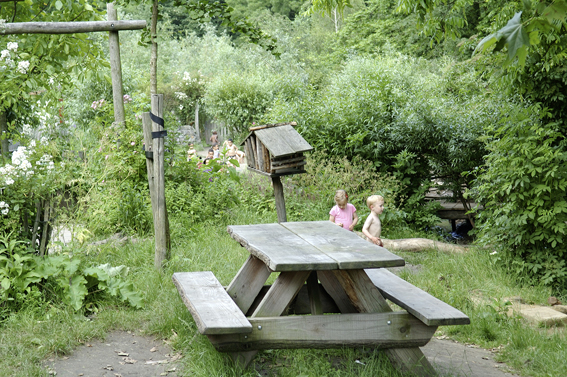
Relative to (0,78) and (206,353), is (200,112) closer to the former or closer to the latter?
(0,78)

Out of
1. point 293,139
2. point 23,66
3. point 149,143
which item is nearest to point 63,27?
point 23,66

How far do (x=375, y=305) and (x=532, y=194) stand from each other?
338cm

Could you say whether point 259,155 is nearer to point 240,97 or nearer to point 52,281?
point 52,281

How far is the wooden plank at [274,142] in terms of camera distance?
4.97 metres

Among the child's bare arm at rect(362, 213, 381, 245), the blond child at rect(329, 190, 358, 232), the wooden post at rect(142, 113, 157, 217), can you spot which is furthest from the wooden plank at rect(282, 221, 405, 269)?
the blond child at rect(329, 190, 358, 232)

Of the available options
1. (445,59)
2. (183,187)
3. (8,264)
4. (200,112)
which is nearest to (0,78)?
(8,264)

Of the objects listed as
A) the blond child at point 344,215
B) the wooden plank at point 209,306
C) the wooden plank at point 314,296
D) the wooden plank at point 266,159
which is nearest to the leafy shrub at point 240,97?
the blond child at point 344,215

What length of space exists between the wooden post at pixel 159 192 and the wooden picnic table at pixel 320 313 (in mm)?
1938

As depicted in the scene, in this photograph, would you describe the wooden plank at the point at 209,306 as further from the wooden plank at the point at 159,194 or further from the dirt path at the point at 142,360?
the wooden plank at the point at 159,194

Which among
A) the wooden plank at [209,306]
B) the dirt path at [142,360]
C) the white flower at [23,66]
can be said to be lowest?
the dirt path at [142,360]

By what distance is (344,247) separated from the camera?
11.7 feet

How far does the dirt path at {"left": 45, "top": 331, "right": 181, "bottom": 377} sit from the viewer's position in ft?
11.9

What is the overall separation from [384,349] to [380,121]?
252 inches

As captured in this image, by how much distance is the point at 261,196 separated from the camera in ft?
29.4
